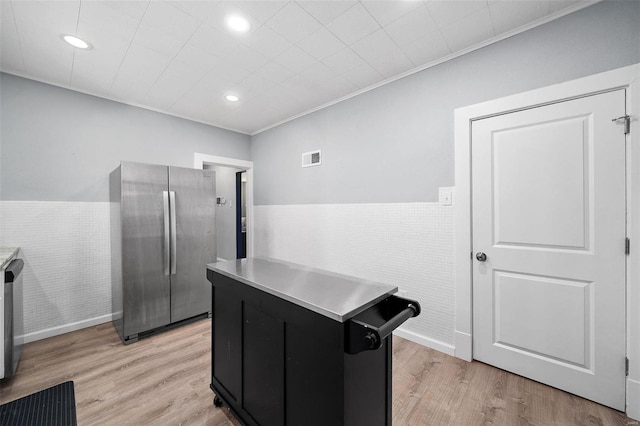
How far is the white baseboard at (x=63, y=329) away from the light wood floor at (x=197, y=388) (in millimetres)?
83

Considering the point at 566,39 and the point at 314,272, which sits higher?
the point at 566,39

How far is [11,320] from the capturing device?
80.0 inches

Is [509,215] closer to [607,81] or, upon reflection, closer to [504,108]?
[504,108]

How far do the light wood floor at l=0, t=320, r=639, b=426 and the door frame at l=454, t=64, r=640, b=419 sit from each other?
0.96 feet

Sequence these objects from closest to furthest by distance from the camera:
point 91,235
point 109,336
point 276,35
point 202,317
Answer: point 276,35 → point 109,336 → point 91,235 → point 202,317

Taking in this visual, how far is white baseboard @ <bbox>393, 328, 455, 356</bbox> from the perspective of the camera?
2359 mm

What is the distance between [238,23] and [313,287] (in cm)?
195

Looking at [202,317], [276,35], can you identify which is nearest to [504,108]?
[276,35]

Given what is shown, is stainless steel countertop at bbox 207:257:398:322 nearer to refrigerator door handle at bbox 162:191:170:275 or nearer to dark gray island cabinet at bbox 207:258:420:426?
dark gray island cabinet at bbox 207:258:420:426

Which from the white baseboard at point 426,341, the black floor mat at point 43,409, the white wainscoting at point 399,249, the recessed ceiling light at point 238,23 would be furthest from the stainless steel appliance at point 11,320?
the white baseboard at point 426,341

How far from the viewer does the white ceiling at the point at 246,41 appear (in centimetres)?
176

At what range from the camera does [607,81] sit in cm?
166

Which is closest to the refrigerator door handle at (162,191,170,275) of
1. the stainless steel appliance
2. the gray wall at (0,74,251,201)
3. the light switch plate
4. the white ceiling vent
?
the gray wall at (0,74,251,201)

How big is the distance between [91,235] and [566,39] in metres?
4.78
